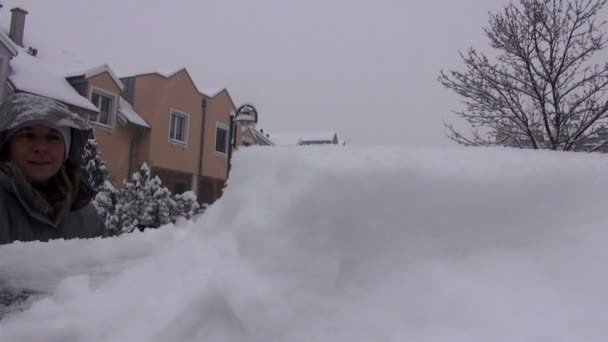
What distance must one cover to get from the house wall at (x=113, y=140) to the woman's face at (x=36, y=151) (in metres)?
14.3

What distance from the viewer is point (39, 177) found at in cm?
239

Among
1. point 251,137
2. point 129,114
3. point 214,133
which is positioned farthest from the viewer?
point 251,137

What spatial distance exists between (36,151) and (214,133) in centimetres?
1948

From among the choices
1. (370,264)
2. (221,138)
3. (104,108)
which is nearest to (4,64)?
(104,108)

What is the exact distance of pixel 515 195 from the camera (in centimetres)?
103

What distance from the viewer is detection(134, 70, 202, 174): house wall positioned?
61.2 ft

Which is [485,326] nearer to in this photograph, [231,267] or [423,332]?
[423,332]

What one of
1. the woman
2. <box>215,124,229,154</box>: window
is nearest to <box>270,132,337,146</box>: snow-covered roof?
<box>215,124,229,154</box>: window

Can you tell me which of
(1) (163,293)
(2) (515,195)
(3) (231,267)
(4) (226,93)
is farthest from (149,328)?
(4) (226,93)

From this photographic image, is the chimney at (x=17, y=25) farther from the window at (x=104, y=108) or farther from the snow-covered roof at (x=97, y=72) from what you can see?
the window at (x=104, y=108)

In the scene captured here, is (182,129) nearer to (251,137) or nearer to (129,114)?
(129,114)

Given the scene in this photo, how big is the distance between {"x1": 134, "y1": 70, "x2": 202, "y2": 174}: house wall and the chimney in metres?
4.15

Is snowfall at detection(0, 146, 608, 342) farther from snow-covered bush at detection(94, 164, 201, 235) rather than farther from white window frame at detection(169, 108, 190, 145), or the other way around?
white window frame at detection(169, 108, 190, 145)

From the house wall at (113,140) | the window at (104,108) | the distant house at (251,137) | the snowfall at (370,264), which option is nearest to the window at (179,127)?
the house wall at (113,140)
